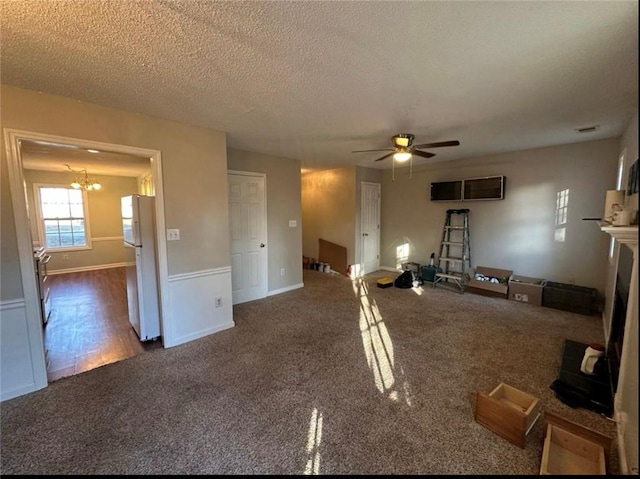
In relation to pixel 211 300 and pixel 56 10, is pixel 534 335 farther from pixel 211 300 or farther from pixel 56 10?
pixel 56 10

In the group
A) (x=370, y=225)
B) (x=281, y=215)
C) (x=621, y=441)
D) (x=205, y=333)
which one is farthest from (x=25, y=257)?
(x=370, y=225)

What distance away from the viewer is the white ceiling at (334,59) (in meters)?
1.38

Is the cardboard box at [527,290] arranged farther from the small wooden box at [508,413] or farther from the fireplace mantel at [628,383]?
the small wooden box at [508,413]

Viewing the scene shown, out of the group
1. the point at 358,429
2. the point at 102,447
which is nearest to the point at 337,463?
the point at 358,429

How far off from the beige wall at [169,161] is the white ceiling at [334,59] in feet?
0.49

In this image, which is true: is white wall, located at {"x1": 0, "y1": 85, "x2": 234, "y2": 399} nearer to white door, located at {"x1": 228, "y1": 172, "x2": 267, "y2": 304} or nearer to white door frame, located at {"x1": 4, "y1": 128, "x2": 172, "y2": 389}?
white door frame, located at {"x1": 4, "y1": 128, "x2": 172, "y2": 389}

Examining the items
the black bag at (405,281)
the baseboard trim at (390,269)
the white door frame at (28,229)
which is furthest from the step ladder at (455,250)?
the white door frame at (28,229)

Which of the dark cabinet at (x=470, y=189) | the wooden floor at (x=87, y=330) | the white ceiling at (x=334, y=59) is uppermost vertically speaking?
the white ceiling at (x=334, y=59)

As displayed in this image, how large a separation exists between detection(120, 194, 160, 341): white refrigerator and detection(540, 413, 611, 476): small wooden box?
357cm

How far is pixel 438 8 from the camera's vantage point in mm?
1347

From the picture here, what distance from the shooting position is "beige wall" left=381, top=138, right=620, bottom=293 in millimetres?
3936

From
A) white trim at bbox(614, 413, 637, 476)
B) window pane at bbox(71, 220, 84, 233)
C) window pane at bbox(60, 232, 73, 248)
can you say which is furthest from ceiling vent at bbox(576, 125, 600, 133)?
window pane at bbox(60, 232, 73, 248)

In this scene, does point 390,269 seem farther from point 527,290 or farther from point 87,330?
point 87,330

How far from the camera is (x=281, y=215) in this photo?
4.90 metres
